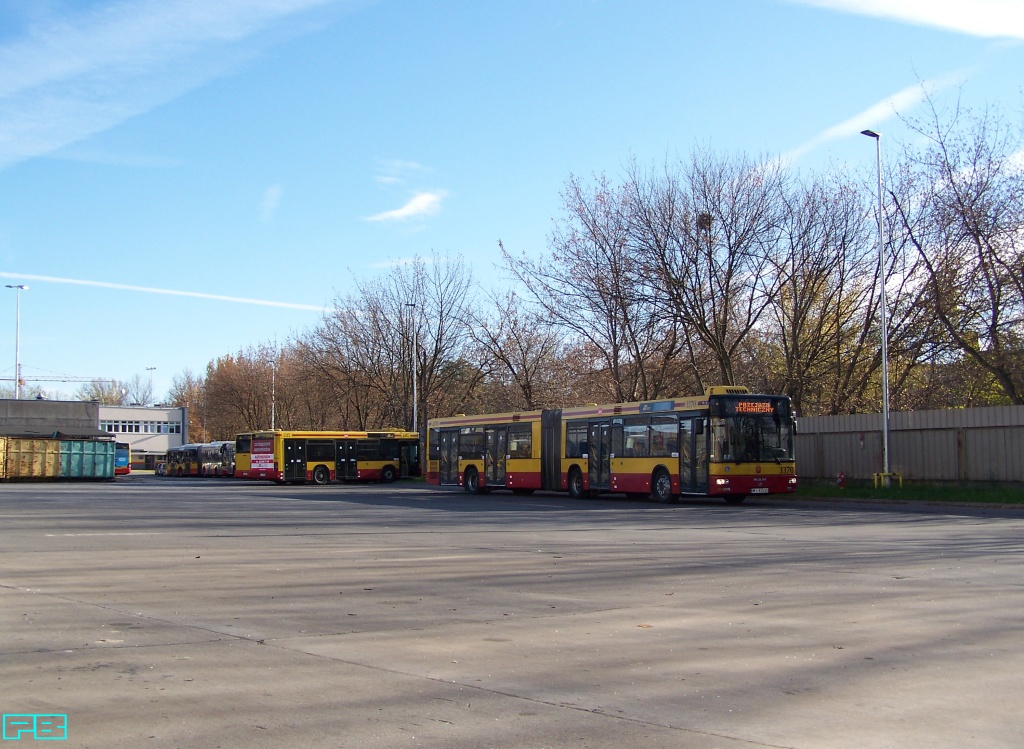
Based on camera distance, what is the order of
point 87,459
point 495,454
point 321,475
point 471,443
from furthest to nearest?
1. point 87,459
2. point 321,475
3. point 471,443
4. point 495,454

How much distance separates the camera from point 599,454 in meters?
33.5

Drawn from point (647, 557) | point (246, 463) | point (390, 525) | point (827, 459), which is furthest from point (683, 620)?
point (246, 463)

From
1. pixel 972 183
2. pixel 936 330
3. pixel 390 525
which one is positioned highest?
pixel 972 183

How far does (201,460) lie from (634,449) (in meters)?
50.8

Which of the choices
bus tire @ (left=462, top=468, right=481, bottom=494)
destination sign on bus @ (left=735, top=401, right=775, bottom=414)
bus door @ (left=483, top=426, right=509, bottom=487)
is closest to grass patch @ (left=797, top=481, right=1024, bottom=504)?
destination sign on bus @ (left=735, top=401, right=775, bottom=414)

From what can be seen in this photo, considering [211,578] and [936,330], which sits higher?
[936,330]

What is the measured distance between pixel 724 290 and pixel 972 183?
9758mm

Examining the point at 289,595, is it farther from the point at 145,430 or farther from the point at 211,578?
the point at 145,430

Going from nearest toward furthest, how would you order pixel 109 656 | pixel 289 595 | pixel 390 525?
pixel 109 656 < pixel 289 595 < pixel 390 525

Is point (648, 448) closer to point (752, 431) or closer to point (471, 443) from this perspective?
point (752, 431)

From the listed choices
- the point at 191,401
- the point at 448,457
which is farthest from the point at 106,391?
the point at 448,457

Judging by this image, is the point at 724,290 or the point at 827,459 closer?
the point at 827,459

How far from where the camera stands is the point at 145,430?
11762 centimetres

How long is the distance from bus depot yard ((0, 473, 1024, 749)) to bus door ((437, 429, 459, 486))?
23495 mm
